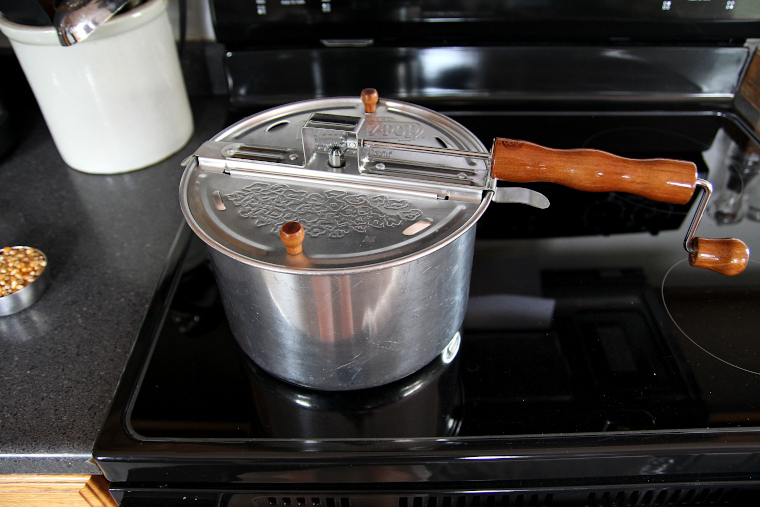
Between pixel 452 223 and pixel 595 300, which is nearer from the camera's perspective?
pixel 452 223

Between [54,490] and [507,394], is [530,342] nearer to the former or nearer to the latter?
[507,394]

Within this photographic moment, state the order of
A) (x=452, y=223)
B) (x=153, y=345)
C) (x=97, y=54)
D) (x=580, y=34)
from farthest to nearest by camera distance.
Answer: (x=580, y=34) → (x=97, y=54) → (x=153, y=345) → (x=452, y=223)

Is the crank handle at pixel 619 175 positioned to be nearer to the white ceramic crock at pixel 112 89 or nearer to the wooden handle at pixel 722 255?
the wooden handle at pixel 722 255

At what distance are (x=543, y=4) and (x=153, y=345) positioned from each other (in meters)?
0.72

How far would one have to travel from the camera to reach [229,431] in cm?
51

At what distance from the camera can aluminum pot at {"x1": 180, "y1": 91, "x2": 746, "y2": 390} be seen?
0.45m

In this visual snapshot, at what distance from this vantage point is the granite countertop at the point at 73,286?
521 mm

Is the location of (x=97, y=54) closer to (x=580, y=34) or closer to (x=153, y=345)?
(x=153, y=345)

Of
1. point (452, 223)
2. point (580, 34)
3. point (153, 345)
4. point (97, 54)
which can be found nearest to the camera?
point (452, 223)

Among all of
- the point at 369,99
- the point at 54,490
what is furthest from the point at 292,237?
the point at 54,490

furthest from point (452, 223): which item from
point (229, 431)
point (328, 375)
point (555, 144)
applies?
point (555, 144)

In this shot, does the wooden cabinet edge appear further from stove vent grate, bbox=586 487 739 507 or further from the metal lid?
stove vent grate, bbox=586 487 739 507

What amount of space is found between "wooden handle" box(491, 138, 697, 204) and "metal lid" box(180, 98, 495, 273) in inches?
1.3

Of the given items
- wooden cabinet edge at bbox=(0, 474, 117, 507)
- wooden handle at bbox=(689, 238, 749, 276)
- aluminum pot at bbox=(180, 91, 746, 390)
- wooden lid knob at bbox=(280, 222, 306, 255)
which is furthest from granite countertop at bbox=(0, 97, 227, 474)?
wooden handle at bbox=(689, 238, 749, 276)
